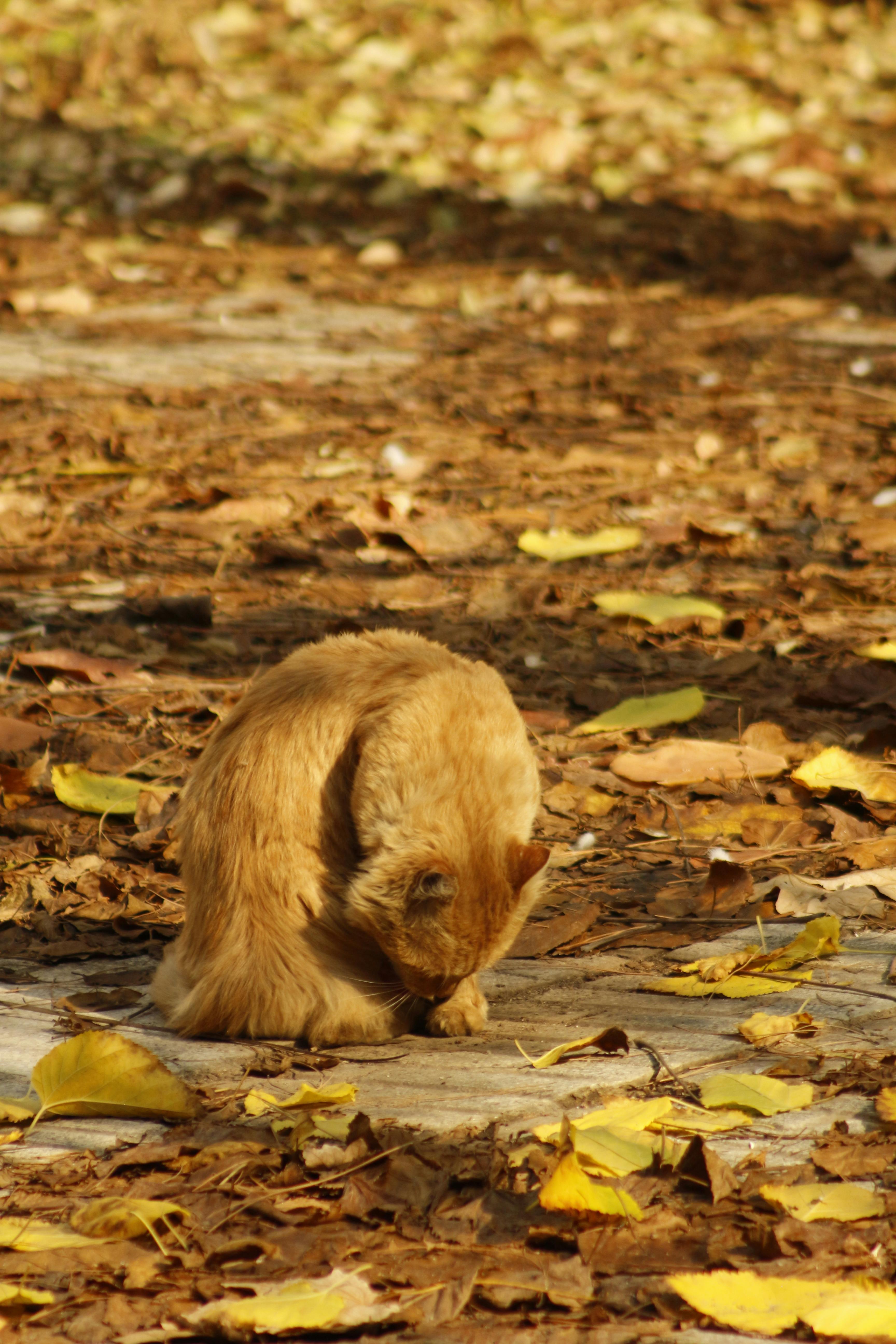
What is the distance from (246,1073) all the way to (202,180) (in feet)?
31.0

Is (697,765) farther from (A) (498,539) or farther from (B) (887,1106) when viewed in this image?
(A) (498,539)

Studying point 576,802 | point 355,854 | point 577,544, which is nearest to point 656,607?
point 577,544

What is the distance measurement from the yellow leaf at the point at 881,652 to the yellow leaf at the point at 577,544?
1.30 m

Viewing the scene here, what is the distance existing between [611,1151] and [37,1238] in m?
0.83

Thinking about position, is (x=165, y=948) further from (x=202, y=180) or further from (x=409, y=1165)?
(x=202, y=180)

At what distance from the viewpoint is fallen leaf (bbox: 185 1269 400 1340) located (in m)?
1.88

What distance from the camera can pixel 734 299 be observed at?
9148 mm

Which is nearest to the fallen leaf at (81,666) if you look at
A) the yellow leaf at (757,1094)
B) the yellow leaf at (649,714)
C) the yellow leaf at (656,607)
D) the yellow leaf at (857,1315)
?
the yellow leaf at (649,714)

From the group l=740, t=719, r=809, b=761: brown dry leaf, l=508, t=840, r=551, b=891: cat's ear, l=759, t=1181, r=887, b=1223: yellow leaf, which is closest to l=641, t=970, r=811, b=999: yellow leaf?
l=508, t=840, r=551, b=891: cat's ear

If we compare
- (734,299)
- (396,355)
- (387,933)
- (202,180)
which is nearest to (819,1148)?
(387,933)

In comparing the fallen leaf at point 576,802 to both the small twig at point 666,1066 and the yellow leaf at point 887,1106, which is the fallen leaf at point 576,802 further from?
the yellow leaf at point 887,1106

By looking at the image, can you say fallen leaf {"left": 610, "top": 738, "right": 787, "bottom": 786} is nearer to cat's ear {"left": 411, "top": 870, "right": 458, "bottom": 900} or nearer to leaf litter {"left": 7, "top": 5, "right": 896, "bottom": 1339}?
leaf litter {"left": 7, "top": 5, "right": 896, "bottom": 1339}

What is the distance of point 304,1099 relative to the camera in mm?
2537

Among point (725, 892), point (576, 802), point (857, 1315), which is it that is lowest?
point (576, 802)
